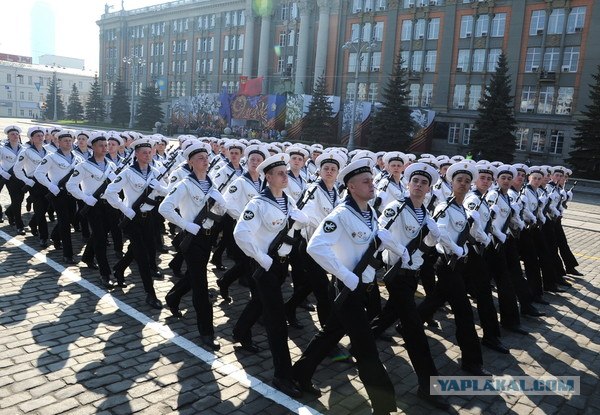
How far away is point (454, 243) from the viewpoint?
5.86 metres

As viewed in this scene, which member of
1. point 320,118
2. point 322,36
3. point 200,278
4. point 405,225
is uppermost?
point 322,36

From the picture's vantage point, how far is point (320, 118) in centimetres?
4956

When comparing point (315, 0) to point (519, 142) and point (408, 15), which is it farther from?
point (519, 142)

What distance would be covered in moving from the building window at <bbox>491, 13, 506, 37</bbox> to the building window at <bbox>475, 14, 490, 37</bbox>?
0.64 m

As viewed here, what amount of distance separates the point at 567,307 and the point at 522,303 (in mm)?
1295

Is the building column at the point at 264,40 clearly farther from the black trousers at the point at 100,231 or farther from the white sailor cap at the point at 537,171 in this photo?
the black trousers at the point at 100,231

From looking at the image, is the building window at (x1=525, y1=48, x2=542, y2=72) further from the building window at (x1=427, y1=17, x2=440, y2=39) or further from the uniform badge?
the uniform badge

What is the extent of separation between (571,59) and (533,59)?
317 cm

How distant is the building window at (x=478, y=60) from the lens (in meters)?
47.5

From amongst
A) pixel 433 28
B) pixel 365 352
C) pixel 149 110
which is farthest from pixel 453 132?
pixel 365 352

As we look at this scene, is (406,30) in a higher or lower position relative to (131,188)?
Answer: higher

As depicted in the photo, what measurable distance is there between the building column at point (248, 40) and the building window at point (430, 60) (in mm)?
28730

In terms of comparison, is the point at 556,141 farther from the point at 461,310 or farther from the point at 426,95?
the point at 461,310

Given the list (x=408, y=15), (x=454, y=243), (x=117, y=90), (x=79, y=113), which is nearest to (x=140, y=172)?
(x=454, y=243)
